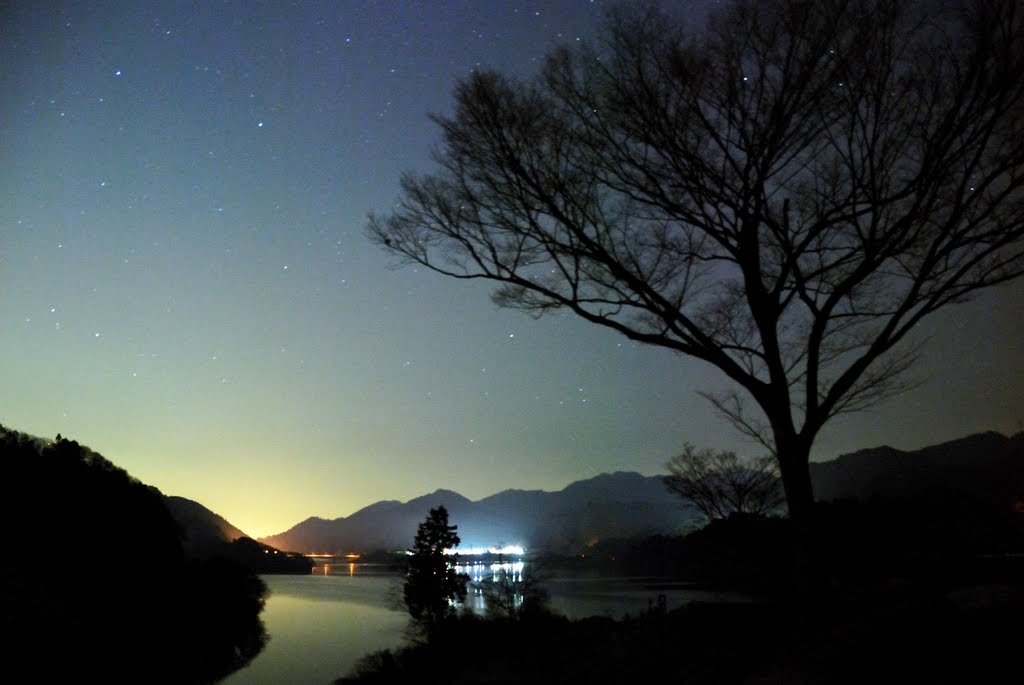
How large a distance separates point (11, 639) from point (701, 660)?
63.0ft

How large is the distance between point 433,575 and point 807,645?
55.4ft

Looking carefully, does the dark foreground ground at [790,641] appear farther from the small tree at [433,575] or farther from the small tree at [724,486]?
the small tree at [724,486]

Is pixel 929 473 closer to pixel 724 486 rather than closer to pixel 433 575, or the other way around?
pixel 724 486

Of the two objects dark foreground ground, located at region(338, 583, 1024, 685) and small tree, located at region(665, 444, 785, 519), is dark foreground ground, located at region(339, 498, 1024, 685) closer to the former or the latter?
dark foreground ground, located at region(338, 583, 1024, 685)

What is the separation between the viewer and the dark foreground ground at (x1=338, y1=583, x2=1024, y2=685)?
6207 millimetres

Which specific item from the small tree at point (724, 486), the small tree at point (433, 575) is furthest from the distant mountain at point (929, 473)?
the small tree at point (433, 575)

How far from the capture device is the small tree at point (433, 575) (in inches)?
870

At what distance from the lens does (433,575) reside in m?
22.7

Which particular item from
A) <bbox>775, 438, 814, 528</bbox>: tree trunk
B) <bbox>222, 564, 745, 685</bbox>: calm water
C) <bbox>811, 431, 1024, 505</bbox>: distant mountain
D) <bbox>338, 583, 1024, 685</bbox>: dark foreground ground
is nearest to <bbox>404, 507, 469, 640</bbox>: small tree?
<bbox>222, 564, 745, 685</bbox>: calm water

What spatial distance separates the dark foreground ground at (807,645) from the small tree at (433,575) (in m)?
8.21

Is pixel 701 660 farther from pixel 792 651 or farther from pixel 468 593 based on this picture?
pixel 468 593

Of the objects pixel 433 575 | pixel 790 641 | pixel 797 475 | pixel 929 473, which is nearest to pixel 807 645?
pixel 790 641

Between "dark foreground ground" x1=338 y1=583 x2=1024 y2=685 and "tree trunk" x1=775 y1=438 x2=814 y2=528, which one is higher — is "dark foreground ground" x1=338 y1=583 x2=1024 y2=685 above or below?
below

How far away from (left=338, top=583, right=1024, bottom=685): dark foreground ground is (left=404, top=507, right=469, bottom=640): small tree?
821 cm
